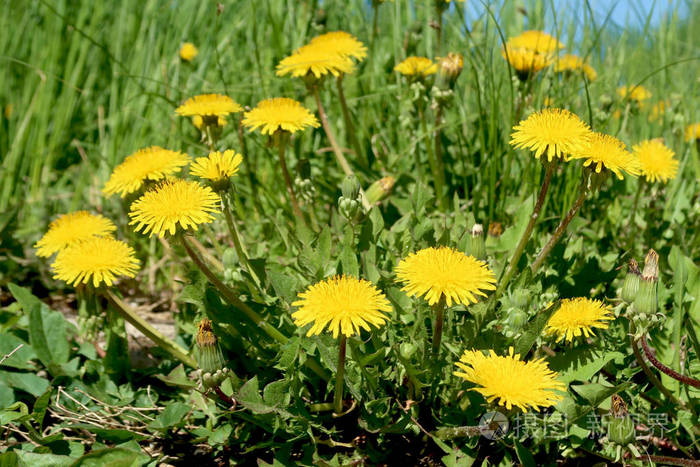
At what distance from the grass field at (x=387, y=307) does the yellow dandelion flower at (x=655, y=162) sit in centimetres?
4

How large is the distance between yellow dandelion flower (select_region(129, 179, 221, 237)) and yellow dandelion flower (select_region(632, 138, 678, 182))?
1.29m

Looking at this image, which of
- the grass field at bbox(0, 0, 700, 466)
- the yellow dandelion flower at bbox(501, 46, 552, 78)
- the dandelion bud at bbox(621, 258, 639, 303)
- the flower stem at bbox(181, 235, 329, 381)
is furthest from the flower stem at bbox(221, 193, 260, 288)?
the yellow dandelion flower at bbox(501, 46, 552, 78)

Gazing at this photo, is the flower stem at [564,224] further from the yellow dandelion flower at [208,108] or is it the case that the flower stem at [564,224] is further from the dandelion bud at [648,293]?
the yellow dandelion flower at [208,108]

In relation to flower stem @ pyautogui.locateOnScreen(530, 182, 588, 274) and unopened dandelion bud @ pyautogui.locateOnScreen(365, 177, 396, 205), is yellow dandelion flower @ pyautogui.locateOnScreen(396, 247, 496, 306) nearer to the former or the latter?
flower stem @ pyautogui.locateOnScreen(530, 182, 588, 274)

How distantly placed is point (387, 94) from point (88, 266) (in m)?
1.53

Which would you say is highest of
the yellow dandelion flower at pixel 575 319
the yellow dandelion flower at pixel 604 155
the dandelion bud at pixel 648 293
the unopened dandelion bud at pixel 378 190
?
the yellow dandelion flower at pixel 604 155

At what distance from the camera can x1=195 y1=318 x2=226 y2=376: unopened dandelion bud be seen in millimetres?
1348

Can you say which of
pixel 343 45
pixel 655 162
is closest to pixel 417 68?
pixel 343 45

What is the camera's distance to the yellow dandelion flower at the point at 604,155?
1366 mm

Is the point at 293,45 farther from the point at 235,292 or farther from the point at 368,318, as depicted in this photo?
the point at 368,318

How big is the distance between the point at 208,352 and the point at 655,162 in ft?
4.68

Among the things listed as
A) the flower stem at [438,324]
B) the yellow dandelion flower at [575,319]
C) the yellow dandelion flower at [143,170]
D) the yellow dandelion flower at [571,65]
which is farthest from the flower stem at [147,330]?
the yellow dandelion flower at [571,65]

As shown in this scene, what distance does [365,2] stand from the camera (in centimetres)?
314

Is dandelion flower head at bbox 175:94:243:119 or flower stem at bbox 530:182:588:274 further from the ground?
dandelion flower head at bbox 175:94:243:119
